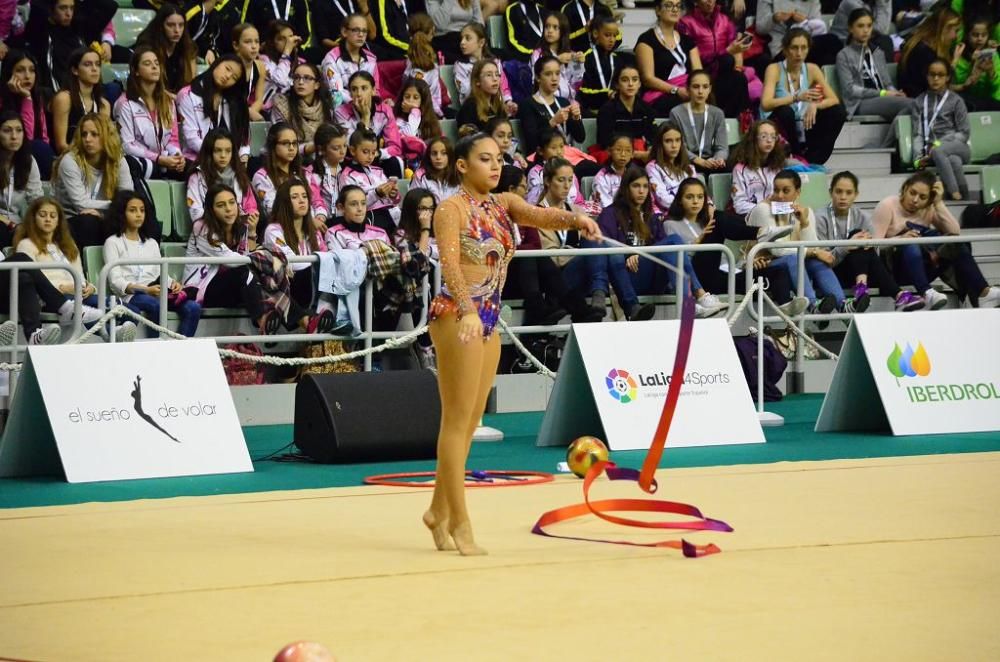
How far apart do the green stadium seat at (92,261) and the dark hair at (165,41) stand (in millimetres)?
2119

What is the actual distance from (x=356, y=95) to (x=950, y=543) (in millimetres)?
8083

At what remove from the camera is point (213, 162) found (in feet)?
39.7

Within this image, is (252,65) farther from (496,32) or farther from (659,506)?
(659,506)

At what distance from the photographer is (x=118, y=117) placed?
12.5 metres

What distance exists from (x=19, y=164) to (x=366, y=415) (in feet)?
12.8

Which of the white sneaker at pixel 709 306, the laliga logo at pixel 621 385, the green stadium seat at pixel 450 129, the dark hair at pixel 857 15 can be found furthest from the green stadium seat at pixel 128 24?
the dark hair at pixel 857 15

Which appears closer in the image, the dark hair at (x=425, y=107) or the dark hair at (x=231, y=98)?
the dark hair at (x=231, y=98)

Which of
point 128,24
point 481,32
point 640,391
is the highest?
point 481,32

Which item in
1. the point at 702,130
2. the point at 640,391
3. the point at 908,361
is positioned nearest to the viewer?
the point at 640,391

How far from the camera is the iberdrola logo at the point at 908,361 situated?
1056cm

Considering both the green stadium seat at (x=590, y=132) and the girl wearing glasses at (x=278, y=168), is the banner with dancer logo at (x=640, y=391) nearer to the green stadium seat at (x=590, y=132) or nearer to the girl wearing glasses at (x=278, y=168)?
the girl wearing glasses at (x=278, y=168)

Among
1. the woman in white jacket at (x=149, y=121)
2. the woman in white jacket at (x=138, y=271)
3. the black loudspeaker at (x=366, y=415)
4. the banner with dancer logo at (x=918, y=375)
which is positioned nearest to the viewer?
the black loudspeaker at (x=366, y=415)

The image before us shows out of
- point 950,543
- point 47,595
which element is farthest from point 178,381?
point 950,543

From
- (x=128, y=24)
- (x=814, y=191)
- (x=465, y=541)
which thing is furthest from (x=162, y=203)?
(x=465, y=541)
